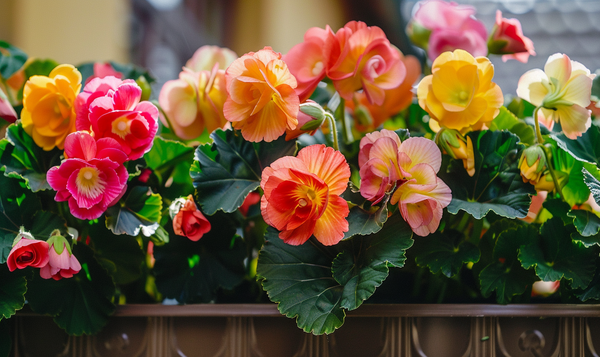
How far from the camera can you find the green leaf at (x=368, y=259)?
0.33 meters

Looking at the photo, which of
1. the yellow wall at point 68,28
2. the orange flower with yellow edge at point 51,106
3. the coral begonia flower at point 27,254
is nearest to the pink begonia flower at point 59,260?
the coral begonia flower at point 27,254

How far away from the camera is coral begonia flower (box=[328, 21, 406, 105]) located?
0.43m

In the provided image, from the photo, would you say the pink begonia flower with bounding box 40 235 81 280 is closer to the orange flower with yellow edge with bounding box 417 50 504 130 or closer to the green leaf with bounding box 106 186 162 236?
the green leaf with bounding box 106 186 162 236

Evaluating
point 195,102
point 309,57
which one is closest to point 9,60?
point 195,102

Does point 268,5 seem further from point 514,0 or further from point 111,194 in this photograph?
point 111,194

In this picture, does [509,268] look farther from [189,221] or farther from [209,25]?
[209,25]

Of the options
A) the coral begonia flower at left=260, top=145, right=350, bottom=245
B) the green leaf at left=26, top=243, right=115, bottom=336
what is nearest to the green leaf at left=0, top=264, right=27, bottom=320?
the green leaf at left=26, top=243, right=115, bottom=336

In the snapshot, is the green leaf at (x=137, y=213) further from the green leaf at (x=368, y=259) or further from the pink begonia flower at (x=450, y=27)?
the pink begonia flower at (x=450, y=27)

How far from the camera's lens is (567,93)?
404mm

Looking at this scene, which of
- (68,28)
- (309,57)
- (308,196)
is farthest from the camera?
(68,28)

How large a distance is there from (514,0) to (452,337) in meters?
4.03

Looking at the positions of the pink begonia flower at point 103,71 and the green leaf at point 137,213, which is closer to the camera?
the green leaf at point 137,213

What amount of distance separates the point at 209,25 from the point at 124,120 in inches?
92.7

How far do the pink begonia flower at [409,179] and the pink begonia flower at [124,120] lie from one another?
0.63 ft
